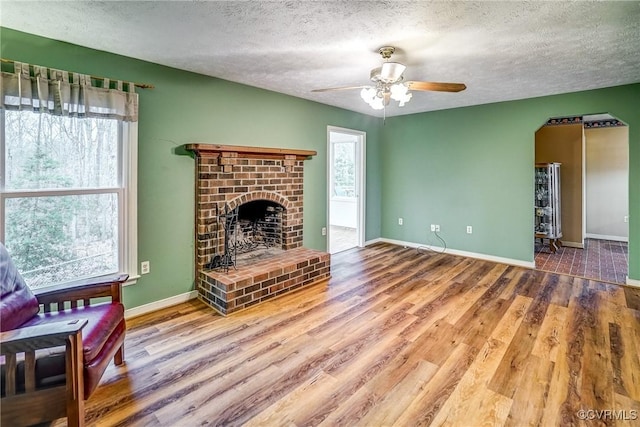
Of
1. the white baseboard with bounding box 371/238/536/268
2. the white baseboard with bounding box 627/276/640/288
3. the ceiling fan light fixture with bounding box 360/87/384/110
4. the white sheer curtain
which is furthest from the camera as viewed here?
the white baseboard with bounding box 371/238/536/268

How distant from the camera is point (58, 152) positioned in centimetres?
254

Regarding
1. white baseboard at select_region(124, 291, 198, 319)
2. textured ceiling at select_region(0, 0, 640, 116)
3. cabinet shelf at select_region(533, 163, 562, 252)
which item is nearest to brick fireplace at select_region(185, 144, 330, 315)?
white baseboard at select_region(124, 291, 198, 319)

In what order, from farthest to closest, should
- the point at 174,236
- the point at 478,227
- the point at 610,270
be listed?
1. the point at 478,227
2. the point at 610,270
3. the point at 174,236

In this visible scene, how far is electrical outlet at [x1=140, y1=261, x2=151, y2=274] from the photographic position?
2989 mm

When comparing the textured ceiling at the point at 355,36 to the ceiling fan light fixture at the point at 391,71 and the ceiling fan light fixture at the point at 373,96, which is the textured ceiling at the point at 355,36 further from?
the ceiling fan light fixture at the point at 373,96

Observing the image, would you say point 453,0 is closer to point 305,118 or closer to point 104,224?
point 305,118

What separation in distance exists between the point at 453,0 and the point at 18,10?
109 inches

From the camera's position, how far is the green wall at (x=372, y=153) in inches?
117

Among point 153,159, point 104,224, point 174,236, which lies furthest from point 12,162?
point 174,236

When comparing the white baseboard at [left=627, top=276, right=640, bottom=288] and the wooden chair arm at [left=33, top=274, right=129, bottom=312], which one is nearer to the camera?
the wooden chair arm at [left=33, top=274, right=129, bottom=312]

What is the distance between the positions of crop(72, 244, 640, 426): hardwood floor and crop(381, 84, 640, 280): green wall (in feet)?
4.33

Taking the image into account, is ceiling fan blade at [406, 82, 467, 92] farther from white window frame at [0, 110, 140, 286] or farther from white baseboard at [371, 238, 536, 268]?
white baseboard at [371, 238, 536, 268]

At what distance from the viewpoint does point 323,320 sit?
286 centimetres

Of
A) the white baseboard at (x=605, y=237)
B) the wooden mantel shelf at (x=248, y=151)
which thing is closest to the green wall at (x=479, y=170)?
the wooden mantel shelf at (x=248, y=151)
